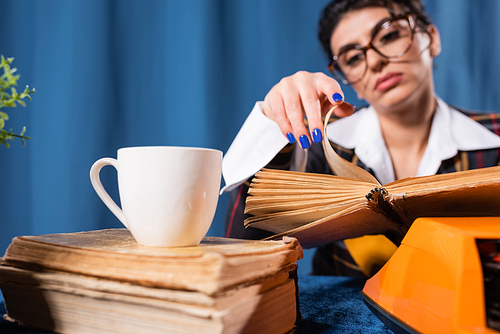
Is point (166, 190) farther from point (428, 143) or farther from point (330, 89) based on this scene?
point (428, 143)

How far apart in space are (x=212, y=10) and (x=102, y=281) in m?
1.07

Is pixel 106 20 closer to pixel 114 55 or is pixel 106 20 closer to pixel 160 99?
pixel 114 55

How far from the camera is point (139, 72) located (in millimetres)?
1035

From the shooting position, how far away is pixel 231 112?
1213 mm

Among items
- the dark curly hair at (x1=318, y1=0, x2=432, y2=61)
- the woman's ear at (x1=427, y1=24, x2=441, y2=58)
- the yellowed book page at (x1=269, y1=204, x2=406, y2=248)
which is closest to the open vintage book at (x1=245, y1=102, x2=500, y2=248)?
the yellowed book page at (x1=269, y1=204, x2=406, y2=248)

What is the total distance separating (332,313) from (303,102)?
0.28 metres

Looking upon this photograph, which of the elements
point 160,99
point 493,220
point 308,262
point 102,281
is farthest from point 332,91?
point 308,262

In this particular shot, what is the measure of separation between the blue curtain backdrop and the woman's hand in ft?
2.07

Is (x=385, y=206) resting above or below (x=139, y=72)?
below

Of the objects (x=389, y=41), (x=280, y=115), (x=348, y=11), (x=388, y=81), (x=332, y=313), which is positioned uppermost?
(x=348, y=11)

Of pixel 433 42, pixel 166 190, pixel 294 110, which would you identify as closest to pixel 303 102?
pixel 294 110

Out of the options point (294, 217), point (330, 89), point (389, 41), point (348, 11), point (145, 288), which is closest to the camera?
point (145, 288)

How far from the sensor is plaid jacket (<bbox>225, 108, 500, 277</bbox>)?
66cm

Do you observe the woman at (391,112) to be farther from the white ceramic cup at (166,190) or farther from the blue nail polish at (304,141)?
the white ceramic cup at (166,190)
